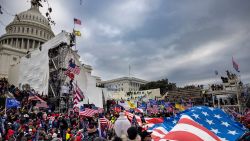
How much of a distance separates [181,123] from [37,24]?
278 ft

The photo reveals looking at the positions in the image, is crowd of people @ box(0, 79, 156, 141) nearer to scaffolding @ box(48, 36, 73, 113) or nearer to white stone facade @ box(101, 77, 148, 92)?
scaffolding @ box(48, 36, 73, 113)

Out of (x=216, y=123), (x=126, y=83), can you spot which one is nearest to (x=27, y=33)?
(x=126, y=83)

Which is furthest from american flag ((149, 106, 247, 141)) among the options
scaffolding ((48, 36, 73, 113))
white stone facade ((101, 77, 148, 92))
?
white stone facade ((101, 77, 148, 92))

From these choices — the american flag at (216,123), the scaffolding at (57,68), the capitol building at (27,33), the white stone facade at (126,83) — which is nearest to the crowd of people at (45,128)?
the american flag at (216,123)

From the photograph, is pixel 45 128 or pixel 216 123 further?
pixel 45 128

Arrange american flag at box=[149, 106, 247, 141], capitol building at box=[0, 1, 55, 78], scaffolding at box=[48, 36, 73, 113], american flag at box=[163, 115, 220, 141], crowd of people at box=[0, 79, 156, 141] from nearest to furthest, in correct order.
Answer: american flag at box=[163, 115, 220, 141] → american flag at box=[149, 106, 247, 141] → crowd of people at box=[0, 79, 156, 141] → scaffolding at box=[48, 36, 73, 113] → capitol building at box=[0, 1, 55, 78]

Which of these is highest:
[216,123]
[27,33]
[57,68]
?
[27,33]

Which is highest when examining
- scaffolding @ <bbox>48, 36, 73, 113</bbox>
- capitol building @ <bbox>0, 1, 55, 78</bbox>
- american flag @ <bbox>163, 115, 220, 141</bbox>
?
capitol building @ <bbox>0, 1, 55, 78</bbox>

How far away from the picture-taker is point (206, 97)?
53031 millimetres

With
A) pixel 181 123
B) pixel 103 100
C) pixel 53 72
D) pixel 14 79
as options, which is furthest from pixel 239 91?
pixel 181 123

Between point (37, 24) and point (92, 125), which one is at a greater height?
point (37, 24)

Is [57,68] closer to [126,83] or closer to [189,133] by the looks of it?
[189,133]

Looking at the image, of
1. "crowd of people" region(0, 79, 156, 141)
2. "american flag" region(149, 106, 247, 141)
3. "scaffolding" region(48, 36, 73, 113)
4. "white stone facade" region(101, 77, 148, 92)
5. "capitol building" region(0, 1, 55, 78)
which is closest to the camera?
"american flag" region(149, 106, 247, 141)

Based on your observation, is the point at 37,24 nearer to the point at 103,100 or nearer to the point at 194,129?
the point at 103,100
